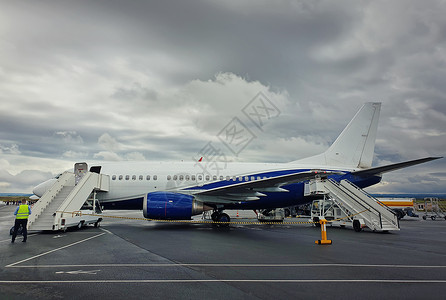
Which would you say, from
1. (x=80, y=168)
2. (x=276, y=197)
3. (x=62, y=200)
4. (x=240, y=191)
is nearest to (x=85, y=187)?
(x=62, y=200)

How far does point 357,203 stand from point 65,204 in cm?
1748

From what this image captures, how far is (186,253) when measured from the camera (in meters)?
9.14

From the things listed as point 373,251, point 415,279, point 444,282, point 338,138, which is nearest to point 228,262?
point 415,279

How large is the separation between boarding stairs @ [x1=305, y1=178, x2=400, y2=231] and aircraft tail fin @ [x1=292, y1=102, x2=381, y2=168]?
2.50 meters

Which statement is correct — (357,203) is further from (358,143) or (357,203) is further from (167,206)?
(167,206)

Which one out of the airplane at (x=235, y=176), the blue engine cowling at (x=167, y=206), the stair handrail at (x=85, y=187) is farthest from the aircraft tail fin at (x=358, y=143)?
the stair handrail at (x=85, y=187)

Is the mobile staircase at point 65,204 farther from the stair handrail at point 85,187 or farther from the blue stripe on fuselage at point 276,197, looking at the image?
the blue stripe on fuselage at point 276,197

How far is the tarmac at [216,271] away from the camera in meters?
5.25

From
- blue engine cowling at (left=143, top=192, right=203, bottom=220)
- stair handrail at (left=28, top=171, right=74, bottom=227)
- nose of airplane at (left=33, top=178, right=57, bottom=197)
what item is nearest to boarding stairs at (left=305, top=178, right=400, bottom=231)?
blue engine cowling at (left=143, top=192, right=203, bottom=220)

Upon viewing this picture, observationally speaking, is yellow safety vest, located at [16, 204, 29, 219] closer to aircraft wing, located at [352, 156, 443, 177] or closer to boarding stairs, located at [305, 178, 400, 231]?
boarding stairs, located at [305, 178, 400, 231]

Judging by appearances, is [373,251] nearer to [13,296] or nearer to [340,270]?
[340,270]

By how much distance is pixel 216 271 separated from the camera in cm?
683

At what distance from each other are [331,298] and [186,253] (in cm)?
527

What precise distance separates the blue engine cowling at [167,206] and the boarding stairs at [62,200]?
3872 mm
